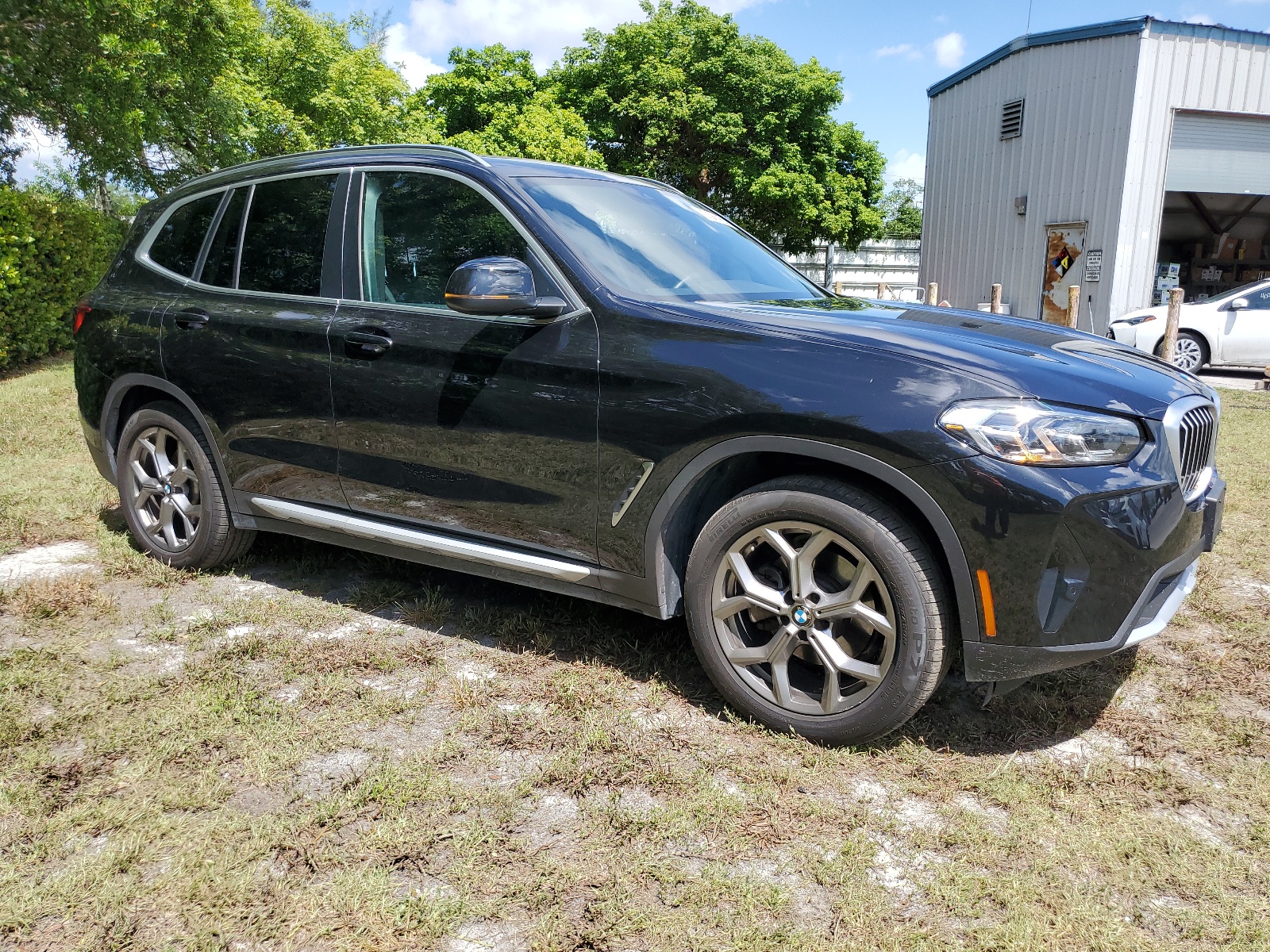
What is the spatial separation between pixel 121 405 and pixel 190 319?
75cm

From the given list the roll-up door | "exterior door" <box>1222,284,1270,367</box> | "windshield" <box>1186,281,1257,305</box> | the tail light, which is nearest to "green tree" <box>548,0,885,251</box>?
the roll-up door

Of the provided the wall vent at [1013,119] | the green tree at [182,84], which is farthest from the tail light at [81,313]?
the wall vent at [1013,119]

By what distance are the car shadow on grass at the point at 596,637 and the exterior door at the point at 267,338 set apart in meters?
0.61

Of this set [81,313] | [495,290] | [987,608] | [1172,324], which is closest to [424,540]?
[495,290]

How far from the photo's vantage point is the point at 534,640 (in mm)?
3775

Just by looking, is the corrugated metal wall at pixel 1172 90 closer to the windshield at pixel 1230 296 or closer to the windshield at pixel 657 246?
the windshield at pixel 1230 296

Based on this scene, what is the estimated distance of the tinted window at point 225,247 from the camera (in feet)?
13.8

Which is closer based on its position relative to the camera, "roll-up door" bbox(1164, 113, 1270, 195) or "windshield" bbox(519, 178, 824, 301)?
"windshield" bbox(519, 178, 824, 301)

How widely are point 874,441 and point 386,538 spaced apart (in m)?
1.97

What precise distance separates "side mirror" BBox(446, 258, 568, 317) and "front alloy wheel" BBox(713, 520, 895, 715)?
3.42 ft

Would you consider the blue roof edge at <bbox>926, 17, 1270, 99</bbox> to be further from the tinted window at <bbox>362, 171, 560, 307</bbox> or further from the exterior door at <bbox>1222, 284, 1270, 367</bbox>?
the tinted window at <bbox>362, 171, 560, 307</bbox>

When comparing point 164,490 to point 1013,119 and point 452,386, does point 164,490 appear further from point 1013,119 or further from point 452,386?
point 1013,119

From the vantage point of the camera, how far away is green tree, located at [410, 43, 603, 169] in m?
26.1

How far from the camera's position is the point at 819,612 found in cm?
287
